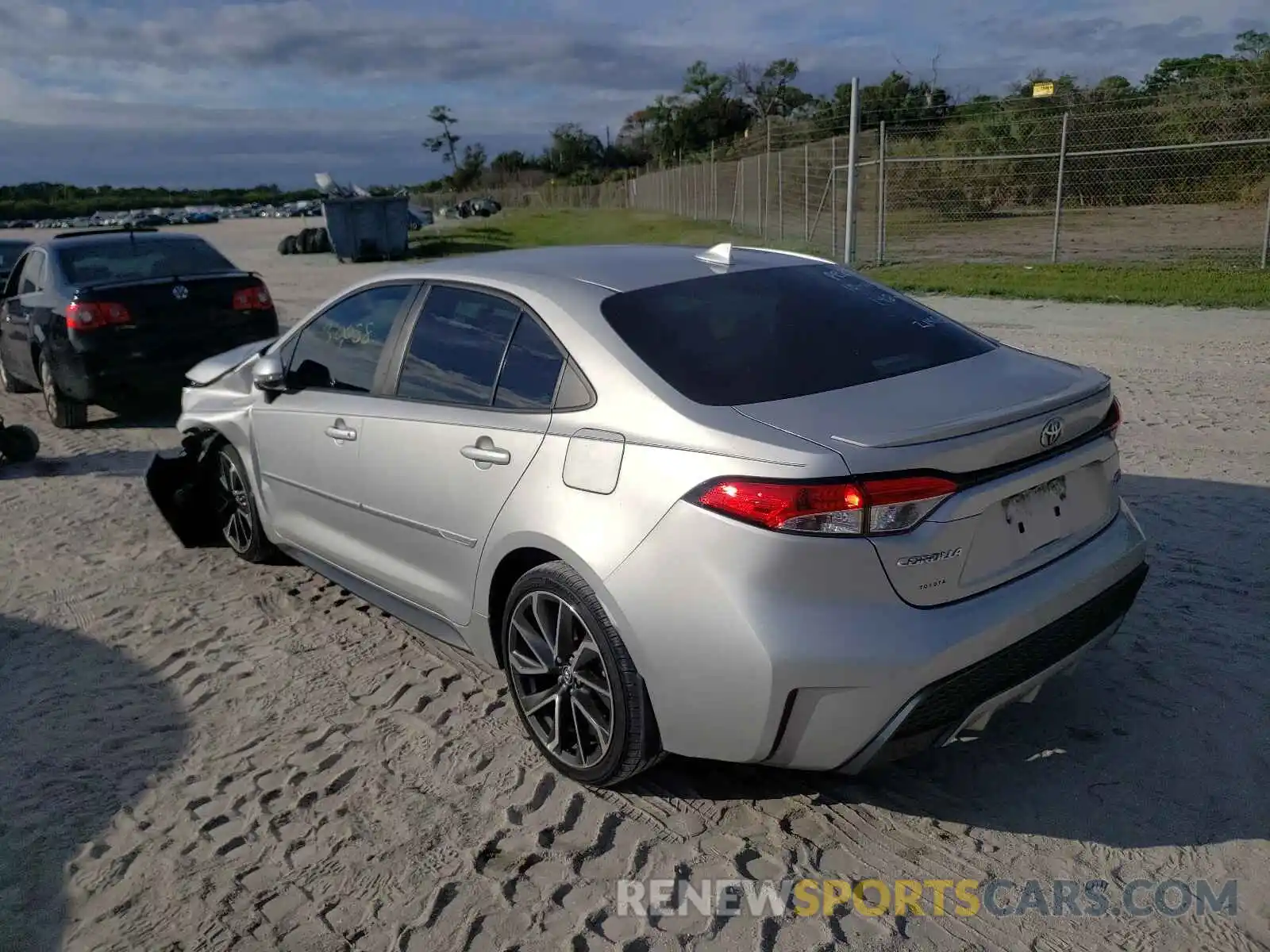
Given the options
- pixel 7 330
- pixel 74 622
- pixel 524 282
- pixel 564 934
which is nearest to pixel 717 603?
pixel 564 934

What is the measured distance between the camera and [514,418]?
145 inches

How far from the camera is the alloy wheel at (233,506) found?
5609 mm

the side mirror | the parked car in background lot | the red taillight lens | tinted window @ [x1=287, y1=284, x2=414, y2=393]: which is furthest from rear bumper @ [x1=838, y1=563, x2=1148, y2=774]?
the parked car in background lot

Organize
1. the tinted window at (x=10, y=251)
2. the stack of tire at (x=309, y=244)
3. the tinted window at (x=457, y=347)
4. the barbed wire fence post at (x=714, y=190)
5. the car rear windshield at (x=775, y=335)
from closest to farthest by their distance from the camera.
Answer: the car rear windshield at (x=775, y=335) → the tinted window at (x=457, y=347) → the tinted window at (x=10, y=251) → the barbed wire fence post at (x=714, y=190) → the stack of tire at (x=309, y=244)

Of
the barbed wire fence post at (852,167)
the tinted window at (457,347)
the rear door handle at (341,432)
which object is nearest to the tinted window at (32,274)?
the rear door handle at (341,432)

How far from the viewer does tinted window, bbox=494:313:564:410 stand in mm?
3625

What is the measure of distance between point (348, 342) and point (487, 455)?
4.52 ft

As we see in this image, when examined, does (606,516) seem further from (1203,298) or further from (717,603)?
(1203,298)

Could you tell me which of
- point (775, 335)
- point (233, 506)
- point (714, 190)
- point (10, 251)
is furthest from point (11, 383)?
point (714, 190)

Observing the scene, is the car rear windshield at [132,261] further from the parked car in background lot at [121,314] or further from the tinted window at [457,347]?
the tinted window at [457,347]

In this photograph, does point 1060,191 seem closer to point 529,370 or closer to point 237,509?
point 237,509

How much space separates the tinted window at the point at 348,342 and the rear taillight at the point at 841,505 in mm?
2143

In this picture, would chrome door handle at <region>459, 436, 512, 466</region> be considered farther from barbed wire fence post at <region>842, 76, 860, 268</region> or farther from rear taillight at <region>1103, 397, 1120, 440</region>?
barbed wire fence post at <region>842, 76, 860, 268</region>

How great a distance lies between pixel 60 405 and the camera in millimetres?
9234
